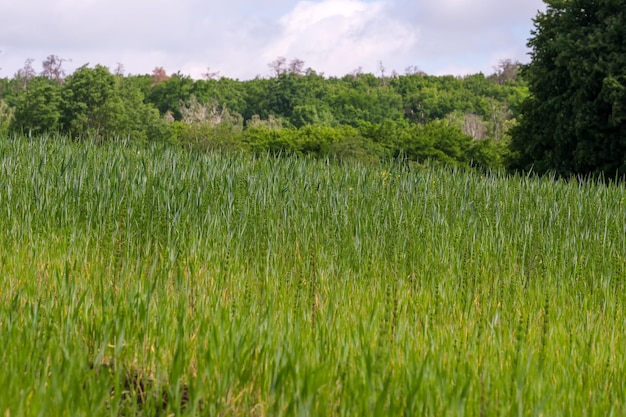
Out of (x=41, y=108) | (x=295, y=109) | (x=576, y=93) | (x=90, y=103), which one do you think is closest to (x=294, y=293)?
(x=576, y=93)

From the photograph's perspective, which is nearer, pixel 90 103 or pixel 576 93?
pixel 576 93

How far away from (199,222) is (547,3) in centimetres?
1878

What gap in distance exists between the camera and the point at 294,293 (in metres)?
4.01

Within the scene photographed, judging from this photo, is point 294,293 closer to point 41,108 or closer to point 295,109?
point 41,108

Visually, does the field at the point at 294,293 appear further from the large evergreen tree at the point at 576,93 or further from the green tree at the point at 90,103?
the green tree at the point at 90,103

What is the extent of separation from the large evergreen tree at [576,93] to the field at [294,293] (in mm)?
11248

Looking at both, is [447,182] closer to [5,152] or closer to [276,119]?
[5,152]

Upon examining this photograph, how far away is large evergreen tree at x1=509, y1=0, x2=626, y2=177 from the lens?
Answer: 62.4 feet

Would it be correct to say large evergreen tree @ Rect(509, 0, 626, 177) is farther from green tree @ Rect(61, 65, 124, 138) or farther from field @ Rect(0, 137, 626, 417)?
green tree @ Rect(61, 65, 124, 138)

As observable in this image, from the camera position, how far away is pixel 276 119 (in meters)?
55.3

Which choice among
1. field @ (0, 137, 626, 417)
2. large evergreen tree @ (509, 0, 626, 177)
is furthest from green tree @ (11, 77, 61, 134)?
field @ (0, 137, 626, 417)

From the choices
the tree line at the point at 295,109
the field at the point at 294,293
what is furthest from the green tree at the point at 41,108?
the field at the point at 294,293

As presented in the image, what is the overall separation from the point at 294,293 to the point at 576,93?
17.7 metres

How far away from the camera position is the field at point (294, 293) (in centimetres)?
260
